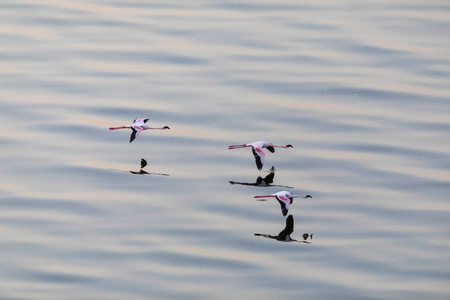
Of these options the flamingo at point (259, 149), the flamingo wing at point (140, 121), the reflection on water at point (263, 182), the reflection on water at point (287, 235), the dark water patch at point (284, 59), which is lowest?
the reflection on water at point (287, 235)

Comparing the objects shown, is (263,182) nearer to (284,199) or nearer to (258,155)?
(258,155)

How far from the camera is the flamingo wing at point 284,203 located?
77.3 ft

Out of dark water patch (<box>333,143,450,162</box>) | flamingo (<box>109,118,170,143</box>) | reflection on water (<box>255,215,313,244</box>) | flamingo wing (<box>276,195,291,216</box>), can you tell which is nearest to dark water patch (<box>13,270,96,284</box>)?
reflection on water (<box>255,215,313,244</box>)

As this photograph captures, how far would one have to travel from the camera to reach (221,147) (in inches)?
1064

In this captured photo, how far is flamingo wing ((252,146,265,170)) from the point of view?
25125 millimetres

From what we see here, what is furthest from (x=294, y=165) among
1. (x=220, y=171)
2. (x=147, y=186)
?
(x=147, y=186)

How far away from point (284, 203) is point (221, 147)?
3.76 m

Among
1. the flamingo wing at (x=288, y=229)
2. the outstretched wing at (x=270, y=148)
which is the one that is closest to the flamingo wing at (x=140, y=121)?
the outstretched wing at (x=270, y=148)

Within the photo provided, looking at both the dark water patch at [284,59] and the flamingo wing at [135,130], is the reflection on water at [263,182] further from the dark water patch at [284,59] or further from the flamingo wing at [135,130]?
the dark water patch at [284,59]

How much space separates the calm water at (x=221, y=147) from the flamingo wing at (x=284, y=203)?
25 centimetres

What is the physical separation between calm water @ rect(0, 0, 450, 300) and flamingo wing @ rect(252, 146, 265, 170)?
0.48m

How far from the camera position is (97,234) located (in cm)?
2300

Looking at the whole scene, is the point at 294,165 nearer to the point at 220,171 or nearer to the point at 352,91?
the point at 220,171

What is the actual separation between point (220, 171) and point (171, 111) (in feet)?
11.7
